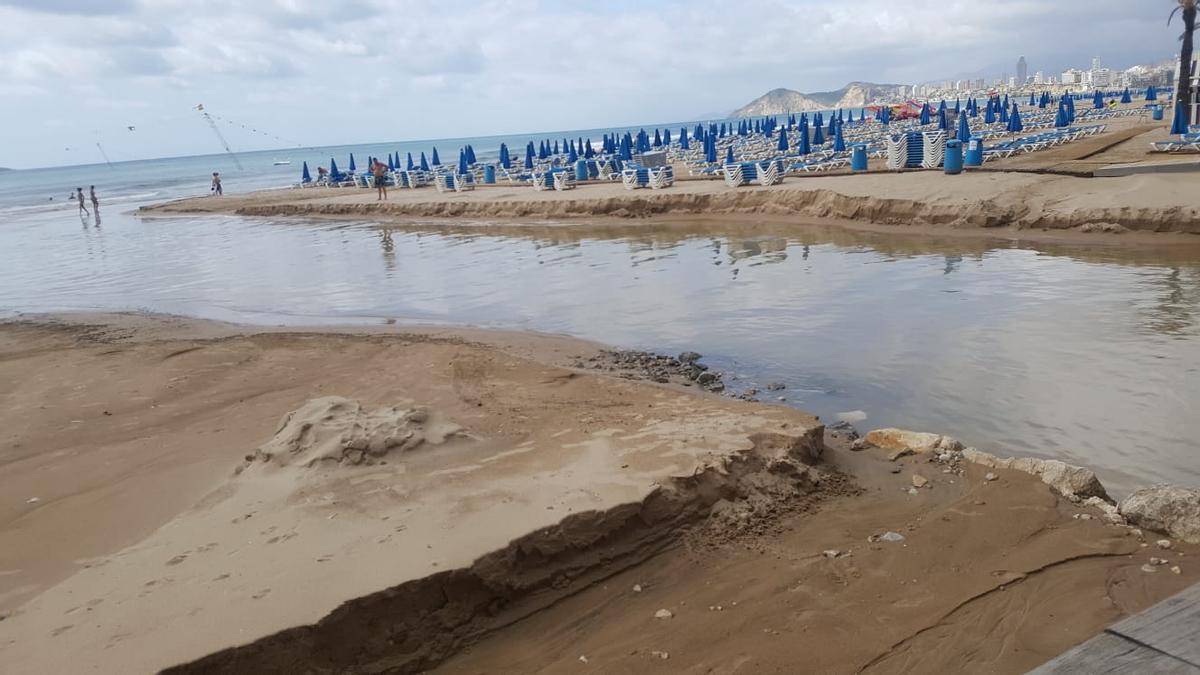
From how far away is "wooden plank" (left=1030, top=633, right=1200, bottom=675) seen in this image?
1521 mm

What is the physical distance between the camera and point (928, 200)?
57.8 ft

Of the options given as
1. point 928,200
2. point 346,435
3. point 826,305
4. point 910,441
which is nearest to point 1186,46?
point 928,200

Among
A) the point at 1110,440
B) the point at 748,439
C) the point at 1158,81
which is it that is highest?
the point at 1158,81

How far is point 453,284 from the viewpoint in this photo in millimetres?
14625

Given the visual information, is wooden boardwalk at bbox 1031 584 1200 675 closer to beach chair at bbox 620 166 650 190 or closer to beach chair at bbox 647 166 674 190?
beach chair at bbox 647 166 674 190

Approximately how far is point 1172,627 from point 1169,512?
3110mm

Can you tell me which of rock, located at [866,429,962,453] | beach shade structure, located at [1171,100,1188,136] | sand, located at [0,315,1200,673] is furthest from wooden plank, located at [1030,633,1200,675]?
beach shade structure, located at [1171,100,1188,136]

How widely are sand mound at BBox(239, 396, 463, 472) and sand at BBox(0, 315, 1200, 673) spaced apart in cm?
2

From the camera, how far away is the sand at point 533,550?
3281 millimetres

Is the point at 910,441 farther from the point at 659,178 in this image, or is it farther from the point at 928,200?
the point at 659,178

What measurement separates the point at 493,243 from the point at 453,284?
574 cm

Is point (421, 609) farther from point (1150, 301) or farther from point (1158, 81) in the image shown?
point (1158, 81)

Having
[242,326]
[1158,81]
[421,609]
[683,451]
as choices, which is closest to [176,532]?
[421,609]

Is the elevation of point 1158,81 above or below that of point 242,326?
above
